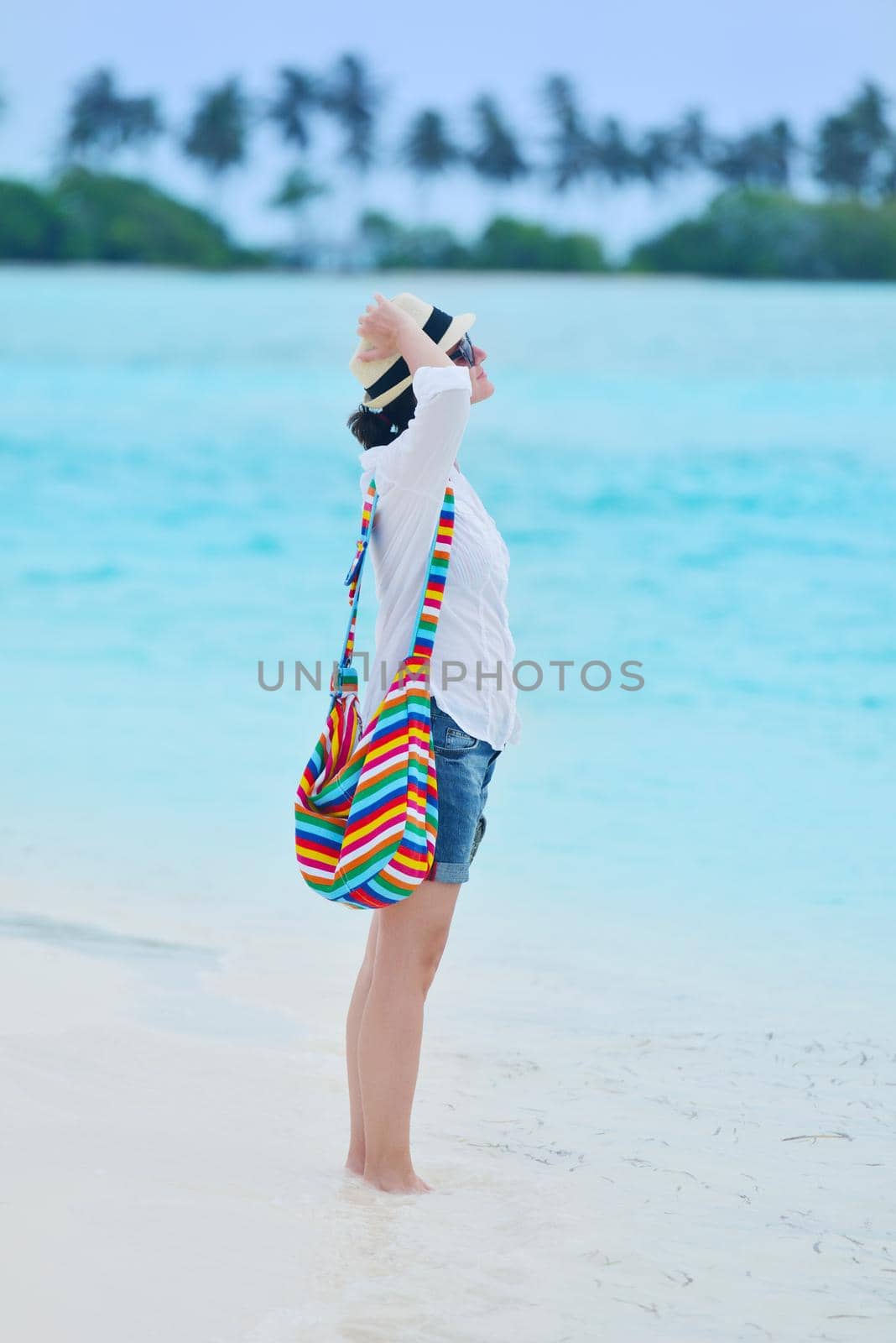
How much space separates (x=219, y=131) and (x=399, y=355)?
268 ft

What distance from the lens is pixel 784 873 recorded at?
582 cm

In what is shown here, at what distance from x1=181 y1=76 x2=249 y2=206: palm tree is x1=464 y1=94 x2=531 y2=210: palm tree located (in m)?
11.4

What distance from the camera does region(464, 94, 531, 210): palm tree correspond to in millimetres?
80750

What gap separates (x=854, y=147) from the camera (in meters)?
77.9

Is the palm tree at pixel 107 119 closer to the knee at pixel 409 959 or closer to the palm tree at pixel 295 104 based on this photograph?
the palm tree at pixel 295 104

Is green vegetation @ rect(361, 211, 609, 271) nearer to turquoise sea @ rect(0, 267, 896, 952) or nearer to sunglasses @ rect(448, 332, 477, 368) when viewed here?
turquoise sea @ rect(0, 267, 896, 952)

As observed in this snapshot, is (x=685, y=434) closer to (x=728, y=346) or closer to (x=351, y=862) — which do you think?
(x=728, y=346)

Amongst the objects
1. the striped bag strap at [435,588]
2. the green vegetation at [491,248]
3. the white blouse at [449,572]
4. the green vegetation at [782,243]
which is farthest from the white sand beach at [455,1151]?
the green vegetation at [491,248]

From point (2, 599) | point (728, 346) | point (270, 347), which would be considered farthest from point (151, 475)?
point (728, 346)

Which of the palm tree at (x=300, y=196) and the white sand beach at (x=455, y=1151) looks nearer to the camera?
the white sand beach at (x=455, y=1151)

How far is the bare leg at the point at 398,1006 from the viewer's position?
2.77 meters

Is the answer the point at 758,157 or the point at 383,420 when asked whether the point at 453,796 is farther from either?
the point at 758,157

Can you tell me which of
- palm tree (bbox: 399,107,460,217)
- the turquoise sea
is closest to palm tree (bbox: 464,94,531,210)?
palm tree (bbox: 399,107,460,217)

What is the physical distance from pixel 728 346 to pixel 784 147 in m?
40.0
